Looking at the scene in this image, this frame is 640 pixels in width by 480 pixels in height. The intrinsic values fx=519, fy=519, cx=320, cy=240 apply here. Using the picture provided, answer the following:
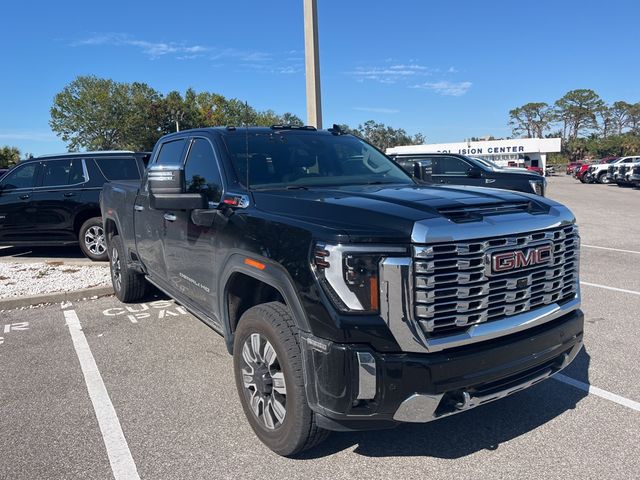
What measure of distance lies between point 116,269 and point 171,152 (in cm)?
240

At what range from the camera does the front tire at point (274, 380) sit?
9.19 feet

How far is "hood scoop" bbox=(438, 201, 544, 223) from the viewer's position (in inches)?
108

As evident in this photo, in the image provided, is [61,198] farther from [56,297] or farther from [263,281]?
[263,281]

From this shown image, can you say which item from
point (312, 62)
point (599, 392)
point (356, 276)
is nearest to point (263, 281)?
point (356, 276)

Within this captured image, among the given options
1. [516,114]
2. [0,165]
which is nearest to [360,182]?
[0,165]

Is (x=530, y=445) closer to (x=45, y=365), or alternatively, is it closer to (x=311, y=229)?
(x=311, y=229)

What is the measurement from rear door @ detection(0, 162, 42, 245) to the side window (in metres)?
6.34

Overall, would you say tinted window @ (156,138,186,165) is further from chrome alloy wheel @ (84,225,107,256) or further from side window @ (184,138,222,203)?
chrome alloy wheel @ (84,225,107,256)

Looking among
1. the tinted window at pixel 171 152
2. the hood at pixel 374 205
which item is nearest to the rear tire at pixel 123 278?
the tinted window at pixel 171 152

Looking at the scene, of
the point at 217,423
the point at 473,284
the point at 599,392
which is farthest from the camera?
the point at 599,392

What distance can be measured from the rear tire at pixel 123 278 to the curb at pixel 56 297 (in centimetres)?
47

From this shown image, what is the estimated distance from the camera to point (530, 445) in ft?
10.4

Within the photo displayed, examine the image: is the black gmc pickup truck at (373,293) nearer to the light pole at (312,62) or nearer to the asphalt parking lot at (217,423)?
the asphalt parking lot at (217,423)

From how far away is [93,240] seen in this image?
9.29m
